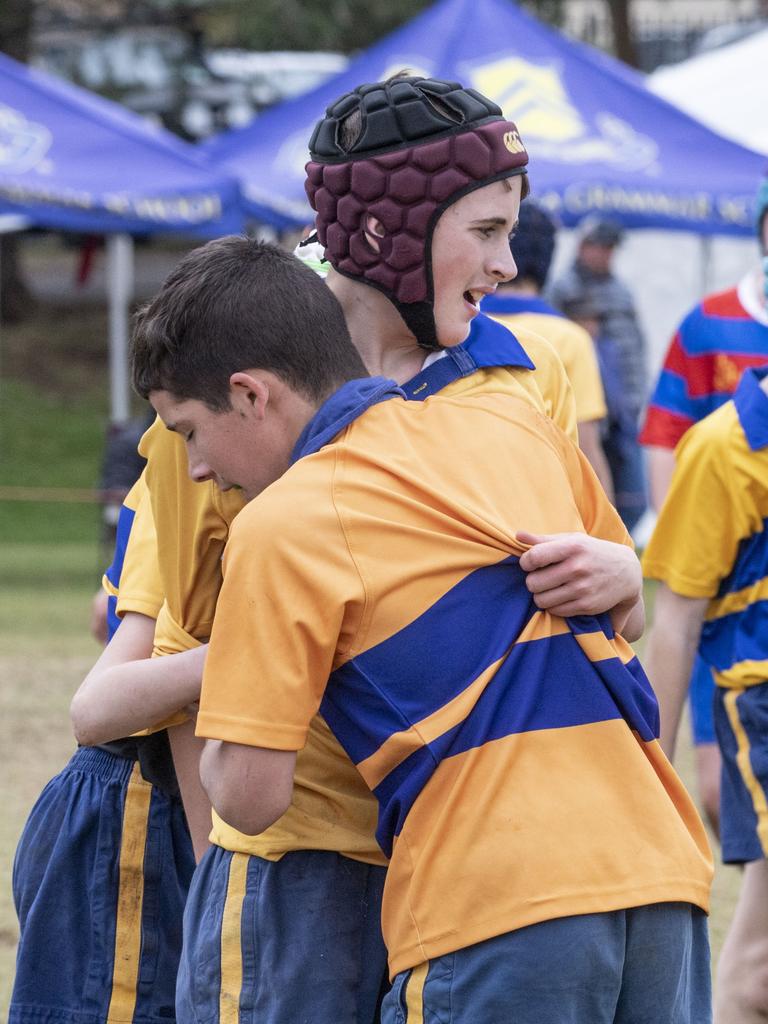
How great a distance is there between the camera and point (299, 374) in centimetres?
215

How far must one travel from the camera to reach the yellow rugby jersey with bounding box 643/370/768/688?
346cm

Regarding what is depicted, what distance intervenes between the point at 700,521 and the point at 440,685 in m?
1.64

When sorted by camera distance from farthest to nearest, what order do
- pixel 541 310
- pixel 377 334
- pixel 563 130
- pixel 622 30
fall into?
1. pixel 622 30
2. pixel 563 130
3. pixel 541 310
4. pixel 377 334

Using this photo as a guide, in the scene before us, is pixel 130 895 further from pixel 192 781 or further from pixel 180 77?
pixel 180 77

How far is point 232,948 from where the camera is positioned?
90.6 inches

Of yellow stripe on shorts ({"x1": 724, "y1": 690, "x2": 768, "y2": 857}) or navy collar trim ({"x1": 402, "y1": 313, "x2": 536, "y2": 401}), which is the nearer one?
navy collar trim ({"x1": 402, "y1": 313, "x2": 536, "y2": 401})

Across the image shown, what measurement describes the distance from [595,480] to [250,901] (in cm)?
76

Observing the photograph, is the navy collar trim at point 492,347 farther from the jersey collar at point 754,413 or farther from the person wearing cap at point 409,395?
the jersey collar at point 754,413

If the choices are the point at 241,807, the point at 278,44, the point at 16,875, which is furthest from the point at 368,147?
the point at 278,44

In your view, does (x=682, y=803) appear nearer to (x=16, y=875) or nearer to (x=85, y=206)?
(x=16, y=875)

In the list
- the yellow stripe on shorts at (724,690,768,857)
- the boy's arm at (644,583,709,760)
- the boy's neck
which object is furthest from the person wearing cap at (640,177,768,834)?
the boy's neck

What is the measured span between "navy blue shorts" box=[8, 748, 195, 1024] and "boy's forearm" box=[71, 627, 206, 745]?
0.43m

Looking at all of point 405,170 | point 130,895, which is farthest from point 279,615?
point 130,895

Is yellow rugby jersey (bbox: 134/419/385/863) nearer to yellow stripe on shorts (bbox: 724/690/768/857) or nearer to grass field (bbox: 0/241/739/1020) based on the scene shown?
grass field (bbox: 0/241/739/1020)
